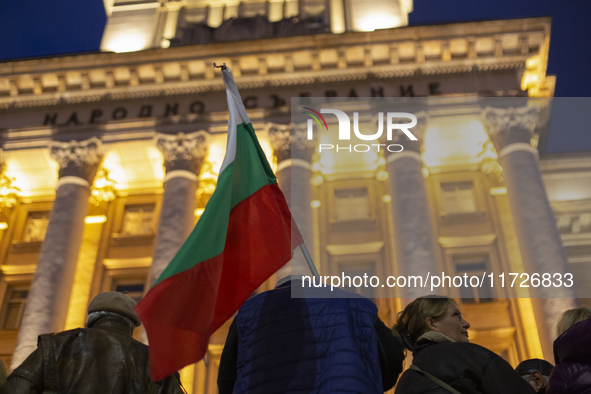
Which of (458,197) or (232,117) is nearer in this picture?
(232,117)

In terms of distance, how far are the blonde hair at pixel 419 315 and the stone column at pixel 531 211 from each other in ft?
43.6

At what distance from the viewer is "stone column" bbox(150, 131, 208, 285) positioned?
19891mm

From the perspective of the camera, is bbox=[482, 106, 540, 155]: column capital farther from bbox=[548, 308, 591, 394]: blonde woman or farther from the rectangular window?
bbox=[548, 308, 591, 394]: blonde woman

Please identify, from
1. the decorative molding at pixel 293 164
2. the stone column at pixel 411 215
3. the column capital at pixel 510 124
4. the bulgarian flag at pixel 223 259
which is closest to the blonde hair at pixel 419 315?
the bulgarian flag at pixel 223 259

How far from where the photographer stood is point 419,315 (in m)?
4.11

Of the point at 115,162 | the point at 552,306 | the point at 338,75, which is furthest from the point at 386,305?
the point at 115,162

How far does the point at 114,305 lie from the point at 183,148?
18.6 m

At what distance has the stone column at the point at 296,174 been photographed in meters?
19.2

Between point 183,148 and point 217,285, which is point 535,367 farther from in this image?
point 183,148

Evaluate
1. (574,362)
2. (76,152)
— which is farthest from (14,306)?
(574,362)

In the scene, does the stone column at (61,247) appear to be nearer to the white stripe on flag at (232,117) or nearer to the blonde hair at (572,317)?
the white stripe on flag at (232,117)

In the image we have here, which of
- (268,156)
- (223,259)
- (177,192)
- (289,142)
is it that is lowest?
(223,259)

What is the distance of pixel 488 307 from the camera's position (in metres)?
20.0

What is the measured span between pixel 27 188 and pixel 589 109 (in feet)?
73.7
